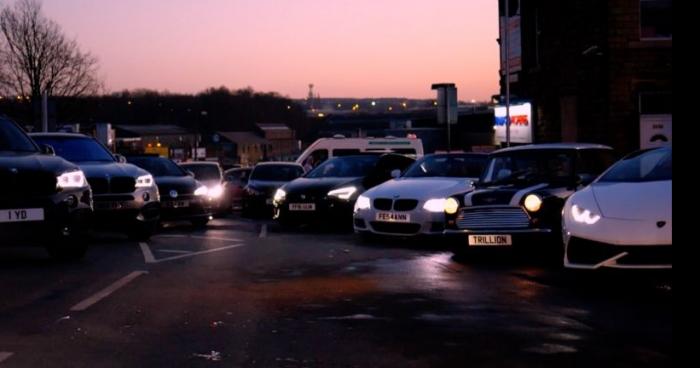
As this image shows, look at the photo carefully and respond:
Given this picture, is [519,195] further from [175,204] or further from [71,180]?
[175,204]

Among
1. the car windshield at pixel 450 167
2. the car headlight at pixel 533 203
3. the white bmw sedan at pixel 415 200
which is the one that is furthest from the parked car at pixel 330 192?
the car headlight at pixel 533 203

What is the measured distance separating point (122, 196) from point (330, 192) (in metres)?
4.40

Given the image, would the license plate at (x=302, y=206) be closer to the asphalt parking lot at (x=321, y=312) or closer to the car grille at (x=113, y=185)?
the car grille at (x=113, y=185)

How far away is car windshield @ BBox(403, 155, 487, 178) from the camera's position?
1552 cm

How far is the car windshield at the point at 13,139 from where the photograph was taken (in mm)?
11469

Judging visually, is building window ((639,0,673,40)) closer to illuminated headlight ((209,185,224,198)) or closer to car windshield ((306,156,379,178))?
car windshield ((306,156,379,178))

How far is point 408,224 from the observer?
14039 mm

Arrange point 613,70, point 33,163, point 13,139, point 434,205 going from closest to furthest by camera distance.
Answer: point 33,163 < point 13,139 < point 434,205 < point 613,70

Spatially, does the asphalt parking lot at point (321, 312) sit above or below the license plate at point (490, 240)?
below

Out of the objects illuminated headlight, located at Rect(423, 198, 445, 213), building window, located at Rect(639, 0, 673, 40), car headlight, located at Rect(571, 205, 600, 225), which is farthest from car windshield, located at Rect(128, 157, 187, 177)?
building window, located at Rect(639, 0, 673, 40)

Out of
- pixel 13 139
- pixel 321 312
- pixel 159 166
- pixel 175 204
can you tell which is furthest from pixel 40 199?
pixel 159 166

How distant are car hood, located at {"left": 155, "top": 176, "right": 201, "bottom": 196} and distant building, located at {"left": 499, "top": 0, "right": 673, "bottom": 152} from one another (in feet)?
36.3

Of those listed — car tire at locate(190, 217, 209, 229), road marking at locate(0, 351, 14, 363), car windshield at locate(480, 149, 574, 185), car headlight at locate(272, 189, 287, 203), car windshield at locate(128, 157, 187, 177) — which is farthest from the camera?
car windshield at locate(128, 157, 187, 177)

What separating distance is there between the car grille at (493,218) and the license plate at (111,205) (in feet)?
15.8
